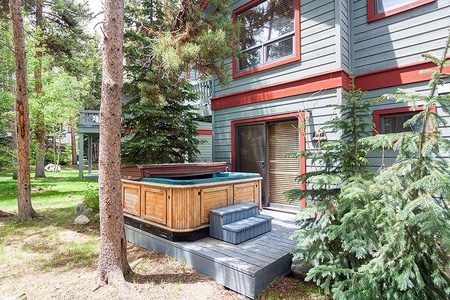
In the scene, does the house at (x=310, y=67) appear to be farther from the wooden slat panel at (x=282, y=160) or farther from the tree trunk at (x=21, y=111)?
the tree trunk at (x=21, y=111)

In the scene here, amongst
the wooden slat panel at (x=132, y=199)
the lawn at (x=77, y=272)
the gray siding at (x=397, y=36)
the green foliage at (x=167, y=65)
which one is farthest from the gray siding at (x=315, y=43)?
the lawn at (x=77, y=272)

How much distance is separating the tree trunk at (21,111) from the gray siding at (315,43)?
5.49 m

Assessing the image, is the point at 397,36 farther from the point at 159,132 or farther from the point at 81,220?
the point at 81,220

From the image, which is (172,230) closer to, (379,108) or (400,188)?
(400,188)

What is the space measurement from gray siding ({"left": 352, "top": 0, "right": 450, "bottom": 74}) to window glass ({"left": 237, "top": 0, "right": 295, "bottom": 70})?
1.25 meters

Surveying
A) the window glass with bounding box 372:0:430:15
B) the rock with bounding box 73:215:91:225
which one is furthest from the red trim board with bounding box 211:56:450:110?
the rock with bounding box 73:215:91:225

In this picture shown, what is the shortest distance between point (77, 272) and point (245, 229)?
234 cm

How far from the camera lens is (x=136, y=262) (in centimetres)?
355

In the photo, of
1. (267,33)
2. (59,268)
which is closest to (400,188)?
(59,268)

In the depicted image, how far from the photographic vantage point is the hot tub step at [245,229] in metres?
3.50

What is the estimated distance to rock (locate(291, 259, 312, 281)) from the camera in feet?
9.70

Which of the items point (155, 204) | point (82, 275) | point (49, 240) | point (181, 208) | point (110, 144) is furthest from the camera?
point (49, 240)

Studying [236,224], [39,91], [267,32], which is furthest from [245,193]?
[39,91]

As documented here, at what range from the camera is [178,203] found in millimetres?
3529
